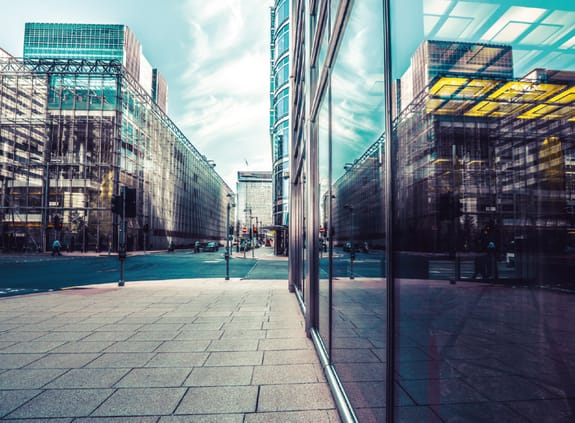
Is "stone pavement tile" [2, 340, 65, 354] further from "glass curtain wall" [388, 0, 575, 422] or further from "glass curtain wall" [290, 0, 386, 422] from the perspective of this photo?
"glass curtain wall" [388, 0, 575, 422]

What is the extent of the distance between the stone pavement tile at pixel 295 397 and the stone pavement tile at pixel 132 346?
6.81 ft

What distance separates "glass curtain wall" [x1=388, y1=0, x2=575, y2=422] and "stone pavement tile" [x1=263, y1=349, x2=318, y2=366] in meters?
2.83

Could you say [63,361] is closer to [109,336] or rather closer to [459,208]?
[109,336]

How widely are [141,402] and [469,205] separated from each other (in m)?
3.30

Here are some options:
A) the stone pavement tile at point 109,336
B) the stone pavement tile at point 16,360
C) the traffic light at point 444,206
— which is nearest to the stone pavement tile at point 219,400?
the stone pavement tile at point 16,360

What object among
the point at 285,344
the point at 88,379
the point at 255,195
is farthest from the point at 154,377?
the point at 255,195

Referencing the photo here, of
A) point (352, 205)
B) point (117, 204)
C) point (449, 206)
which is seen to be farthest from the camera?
point (117, 204)

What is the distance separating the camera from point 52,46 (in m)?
83.4

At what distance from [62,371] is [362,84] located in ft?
14.0

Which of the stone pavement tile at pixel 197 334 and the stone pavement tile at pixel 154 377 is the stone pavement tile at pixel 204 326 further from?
the stone pavement tile at pixel 154 377

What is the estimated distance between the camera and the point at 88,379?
372cm

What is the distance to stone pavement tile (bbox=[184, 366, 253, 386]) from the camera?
3.61 m

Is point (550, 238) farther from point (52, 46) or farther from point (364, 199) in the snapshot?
point (52, 46)

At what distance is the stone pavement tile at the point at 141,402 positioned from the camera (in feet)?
9.87
